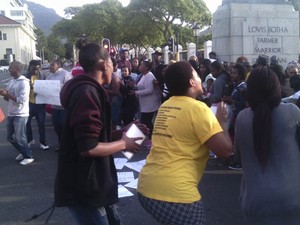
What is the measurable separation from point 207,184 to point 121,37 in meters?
42.9

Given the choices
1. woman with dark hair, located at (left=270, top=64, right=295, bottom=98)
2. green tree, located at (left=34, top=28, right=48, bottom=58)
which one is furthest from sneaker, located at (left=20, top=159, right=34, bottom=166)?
green tree, located at (left=34, top=28, right=48, bottom=58)

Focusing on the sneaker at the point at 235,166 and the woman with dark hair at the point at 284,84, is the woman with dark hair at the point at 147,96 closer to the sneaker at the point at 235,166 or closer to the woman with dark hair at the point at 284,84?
the sneaker at the point at 235,166

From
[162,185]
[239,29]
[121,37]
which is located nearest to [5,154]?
[162,185]

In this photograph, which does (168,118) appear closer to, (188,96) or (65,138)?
(188,96)

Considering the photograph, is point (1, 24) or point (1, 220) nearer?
point (1, 220)

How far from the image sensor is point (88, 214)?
237cm

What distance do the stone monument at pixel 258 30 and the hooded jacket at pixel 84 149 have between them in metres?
10.8

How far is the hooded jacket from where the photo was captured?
2220mm

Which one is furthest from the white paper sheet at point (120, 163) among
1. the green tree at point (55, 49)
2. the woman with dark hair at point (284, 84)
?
the green tree at point (55, 49)

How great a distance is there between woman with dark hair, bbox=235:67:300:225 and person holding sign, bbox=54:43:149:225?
0.74m

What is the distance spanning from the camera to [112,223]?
109 inches

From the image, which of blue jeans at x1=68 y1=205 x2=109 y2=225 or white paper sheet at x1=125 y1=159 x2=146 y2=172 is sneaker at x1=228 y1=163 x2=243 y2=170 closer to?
white paper sheet at x1=125 y1=159 x2=146 y2=172

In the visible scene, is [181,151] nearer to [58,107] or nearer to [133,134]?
[133,134]

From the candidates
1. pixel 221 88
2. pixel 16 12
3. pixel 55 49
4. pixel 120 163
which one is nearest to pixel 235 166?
pixel 221 88
